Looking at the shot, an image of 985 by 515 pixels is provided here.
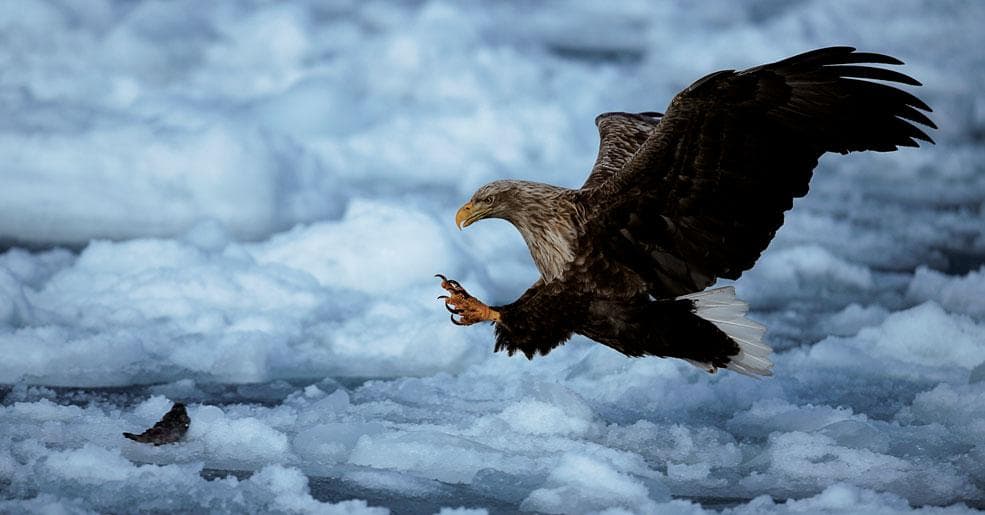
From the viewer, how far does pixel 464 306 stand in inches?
256

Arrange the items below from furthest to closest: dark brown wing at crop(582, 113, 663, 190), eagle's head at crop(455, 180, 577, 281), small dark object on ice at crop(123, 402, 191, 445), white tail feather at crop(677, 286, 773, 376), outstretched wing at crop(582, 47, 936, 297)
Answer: dark brown wing at crop(582, 113, 663, 190) → small dark object on ice at crop(123, 402, 191, 445) → white tail feather at crop(677, 286, 773, 376) → eagle's head at crop(455, 180, 577, 281) → outstretched wing at crop(582, 47, 936, 297)

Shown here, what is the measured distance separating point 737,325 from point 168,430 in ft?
11.5

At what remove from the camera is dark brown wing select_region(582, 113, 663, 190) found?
724 cm

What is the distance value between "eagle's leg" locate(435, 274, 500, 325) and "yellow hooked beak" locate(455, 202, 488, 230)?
14.6 inches

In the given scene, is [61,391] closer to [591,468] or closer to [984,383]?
[591,468]

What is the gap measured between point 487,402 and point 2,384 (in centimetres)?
373

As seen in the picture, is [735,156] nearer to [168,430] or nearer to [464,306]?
[464,306]

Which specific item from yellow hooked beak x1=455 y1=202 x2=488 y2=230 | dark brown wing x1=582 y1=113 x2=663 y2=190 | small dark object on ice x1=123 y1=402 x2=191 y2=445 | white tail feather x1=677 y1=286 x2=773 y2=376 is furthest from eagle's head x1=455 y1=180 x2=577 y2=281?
small dark object on ice x1=123 y1=402 x2=191 y2=445

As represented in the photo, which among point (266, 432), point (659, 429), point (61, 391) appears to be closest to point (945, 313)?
point (659, 429)

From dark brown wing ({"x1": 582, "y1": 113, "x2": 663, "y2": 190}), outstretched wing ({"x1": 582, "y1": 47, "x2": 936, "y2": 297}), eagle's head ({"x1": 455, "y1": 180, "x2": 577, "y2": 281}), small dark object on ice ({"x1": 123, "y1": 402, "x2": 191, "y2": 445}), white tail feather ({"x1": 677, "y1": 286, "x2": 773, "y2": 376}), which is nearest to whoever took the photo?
outstretched wing ({"x1": 582, "y1": 47, "x2": 936, "y2": 297})

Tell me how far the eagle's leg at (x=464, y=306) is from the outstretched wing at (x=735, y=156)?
0.74 m

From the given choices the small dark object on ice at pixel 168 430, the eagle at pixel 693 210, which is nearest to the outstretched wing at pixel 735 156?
the eagle at pixel 693 210

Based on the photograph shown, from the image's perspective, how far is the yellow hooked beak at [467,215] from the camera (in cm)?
662

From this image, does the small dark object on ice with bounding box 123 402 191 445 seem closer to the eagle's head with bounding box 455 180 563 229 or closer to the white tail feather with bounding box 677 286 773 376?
the eagle's head with bounding box 455 180 563 229
